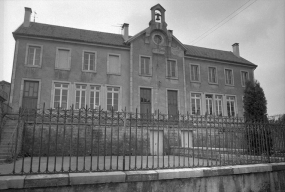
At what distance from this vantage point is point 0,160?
32.8ft

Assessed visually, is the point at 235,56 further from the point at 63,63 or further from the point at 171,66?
the point at 63,63

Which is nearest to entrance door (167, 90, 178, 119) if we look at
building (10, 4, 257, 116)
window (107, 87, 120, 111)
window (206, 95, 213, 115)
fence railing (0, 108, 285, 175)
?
building (10, 4, 257, 116)

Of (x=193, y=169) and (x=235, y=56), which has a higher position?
(x=235, y=56)

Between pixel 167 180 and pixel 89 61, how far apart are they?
14.7 meters

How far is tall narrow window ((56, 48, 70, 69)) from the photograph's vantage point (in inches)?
694

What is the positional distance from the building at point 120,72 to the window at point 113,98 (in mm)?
58

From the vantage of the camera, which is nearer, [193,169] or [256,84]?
[193,169]

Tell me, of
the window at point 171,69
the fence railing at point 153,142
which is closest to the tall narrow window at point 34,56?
the fence railing at point 153,142

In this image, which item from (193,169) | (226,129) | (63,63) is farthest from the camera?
(63,63)

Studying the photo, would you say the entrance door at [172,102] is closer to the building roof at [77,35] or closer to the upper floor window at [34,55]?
the building roof at [77,35]

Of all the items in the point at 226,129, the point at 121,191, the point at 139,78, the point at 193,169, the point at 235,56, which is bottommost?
the point at 121,191

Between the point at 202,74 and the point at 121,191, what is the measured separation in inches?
736

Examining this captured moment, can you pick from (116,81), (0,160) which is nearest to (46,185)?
(0,160)

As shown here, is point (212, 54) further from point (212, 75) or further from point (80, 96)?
point (80, 96)
